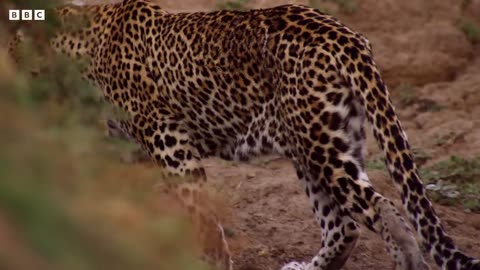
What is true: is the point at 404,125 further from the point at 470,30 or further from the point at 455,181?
the point at 470,30

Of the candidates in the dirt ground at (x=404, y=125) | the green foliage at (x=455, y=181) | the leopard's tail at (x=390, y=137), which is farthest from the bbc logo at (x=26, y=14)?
the green foliage at (x=455, y=181)

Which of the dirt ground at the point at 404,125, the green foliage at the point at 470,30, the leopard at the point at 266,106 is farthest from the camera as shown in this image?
the green foliage at the point at 470,30

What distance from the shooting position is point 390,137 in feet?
22.8

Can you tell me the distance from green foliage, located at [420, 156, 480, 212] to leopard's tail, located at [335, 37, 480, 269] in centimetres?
265

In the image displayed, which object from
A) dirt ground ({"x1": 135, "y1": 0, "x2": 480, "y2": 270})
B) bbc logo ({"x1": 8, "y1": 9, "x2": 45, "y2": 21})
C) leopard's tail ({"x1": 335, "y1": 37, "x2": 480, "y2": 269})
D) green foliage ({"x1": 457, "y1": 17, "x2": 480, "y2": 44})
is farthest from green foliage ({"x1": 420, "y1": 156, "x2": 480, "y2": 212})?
bbc logo ({"x1": 8, "y1": 9, "x2": 45, "y2": 21})

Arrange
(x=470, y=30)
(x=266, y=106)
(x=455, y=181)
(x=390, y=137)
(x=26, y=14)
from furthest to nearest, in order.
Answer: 1. (x=470, y=30)
2. (x=455, y=181)
3. (x=266, y=106)
4. (x=390, y=137)
5. (x=26, y=14)

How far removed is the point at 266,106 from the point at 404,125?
164 inches

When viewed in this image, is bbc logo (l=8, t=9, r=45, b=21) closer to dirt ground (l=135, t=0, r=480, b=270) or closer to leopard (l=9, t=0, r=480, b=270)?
leopard (l=9, t=0, r=480, b=270)

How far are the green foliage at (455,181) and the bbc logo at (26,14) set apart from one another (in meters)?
5.03

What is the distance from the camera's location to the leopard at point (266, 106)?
6930 millimetres

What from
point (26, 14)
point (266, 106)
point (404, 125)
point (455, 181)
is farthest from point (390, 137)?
point (404, 125)

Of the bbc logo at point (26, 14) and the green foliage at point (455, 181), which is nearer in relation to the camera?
the bbc logo at point (26, 14)

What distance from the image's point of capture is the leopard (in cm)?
693

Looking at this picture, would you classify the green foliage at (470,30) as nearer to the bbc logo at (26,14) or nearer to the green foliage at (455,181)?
the green foliage at (455,181)
